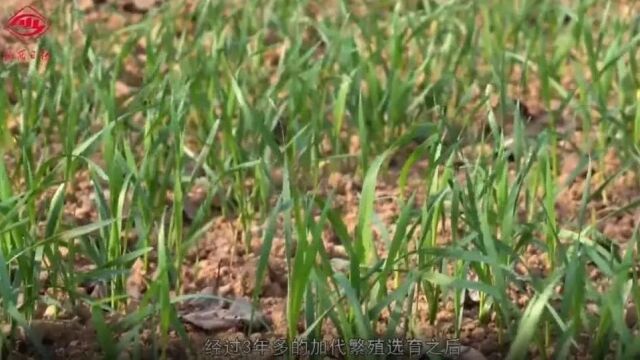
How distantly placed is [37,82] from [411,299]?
96cm

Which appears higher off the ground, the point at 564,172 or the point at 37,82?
the point at 37,82

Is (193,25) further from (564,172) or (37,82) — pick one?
(564,172)

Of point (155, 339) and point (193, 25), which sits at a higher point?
point (193, 25)

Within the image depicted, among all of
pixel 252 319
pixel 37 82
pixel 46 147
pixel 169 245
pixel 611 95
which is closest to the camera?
pixel 252 319

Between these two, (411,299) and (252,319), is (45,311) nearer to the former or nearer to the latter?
(252,319)

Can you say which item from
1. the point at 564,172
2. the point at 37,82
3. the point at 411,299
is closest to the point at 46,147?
the point at 37,82

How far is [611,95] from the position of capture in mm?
2680

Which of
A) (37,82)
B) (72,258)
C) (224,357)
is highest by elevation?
(37,82)

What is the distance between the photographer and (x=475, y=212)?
1.71 m

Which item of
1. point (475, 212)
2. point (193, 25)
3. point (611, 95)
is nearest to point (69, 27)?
point (193, 25)

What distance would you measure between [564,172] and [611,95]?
421mm

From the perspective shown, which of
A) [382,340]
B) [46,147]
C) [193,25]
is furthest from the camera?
[193,25]

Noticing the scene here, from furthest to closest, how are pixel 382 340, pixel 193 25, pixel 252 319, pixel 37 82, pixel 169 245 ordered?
pixel 193 25 → pixel 37 82 → pixel 169 245 → pixel 252 319 → pixel 382 340

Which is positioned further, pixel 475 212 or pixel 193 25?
pixel 193 25
